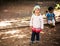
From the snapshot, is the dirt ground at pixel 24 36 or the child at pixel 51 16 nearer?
the dirt ground at pixel 24 36

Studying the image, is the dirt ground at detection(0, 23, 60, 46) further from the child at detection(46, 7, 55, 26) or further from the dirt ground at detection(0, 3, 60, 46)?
the child at detection(46, 7, 55, 26)

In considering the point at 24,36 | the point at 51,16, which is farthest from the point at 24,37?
the point at 51,16

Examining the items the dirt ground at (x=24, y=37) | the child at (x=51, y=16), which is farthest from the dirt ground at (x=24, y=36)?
the child at (x=51, y=16)

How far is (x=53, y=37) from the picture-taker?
939 cm

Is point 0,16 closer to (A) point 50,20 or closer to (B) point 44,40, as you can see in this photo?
(A) point 50,20

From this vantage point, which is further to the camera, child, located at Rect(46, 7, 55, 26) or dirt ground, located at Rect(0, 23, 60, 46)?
child, located at Rect(46, 7, 55, 26)

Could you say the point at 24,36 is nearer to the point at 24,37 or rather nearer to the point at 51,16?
the point at 24,37

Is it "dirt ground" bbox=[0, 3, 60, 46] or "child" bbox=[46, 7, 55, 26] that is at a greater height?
"child" bbox=[46, 7, 55, 26]

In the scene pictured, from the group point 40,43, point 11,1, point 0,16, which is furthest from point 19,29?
point 11,1

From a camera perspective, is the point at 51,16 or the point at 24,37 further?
the point at 51,16

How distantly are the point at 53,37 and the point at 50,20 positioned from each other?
1.98 m

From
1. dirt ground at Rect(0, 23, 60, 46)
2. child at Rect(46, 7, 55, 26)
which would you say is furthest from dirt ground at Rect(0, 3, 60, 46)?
child at Rect(46, 7, 55, 26)

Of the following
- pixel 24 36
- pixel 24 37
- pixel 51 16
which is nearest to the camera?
pixel 24 37

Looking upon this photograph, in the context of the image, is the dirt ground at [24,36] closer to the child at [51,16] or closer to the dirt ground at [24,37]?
the dirt ground at [24,37]
